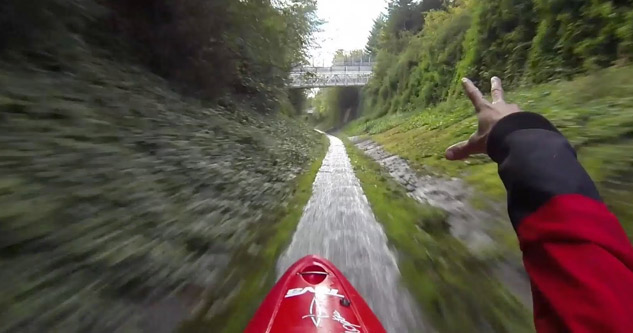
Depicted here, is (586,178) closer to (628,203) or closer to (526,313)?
(526,313)

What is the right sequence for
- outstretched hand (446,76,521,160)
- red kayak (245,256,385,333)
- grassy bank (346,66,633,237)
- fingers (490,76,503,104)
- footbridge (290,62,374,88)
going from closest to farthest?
outstretched hand (446,76,521,160) → fingers (490,76,503,104) → red kayak (245,256,385,333) → grassy bank (346,66,633,237) → footbridge (290,62,374,88)

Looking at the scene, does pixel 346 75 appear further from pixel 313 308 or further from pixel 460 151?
pixel 460 151

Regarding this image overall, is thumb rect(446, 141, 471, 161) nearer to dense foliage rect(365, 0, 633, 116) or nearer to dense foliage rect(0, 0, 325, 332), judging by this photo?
dense foliage rect(0, 0, 325, 332)

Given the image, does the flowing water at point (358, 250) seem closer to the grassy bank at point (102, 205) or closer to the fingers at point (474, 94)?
the grassy bank at point (102, 205)

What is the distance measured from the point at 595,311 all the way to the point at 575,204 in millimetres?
274

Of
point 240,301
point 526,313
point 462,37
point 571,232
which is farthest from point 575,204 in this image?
point 462,37

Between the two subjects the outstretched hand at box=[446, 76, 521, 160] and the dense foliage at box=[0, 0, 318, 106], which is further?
the dense foliage at box=[0, 0, 318, 106]

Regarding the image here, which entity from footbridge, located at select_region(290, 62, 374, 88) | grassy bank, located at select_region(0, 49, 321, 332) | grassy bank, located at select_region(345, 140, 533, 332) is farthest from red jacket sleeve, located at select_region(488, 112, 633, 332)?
footbridge, located at select_region(290, 62, 374, 88)

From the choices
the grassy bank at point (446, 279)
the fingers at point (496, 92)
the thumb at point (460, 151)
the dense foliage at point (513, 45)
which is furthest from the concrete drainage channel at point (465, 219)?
the dense foliage at point (513, 45)

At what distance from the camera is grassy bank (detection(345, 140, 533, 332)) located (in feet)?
8.24

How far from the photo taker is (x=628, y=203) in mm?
2473

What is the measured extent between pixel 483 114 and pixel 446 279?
2.11 metres

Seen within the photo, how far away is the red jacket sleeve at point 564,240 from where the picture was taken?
76cm

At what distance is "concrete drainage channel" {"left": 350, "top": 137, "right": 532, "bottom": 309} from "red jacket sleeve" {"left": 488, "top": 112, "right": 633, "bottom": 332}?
1.72m
